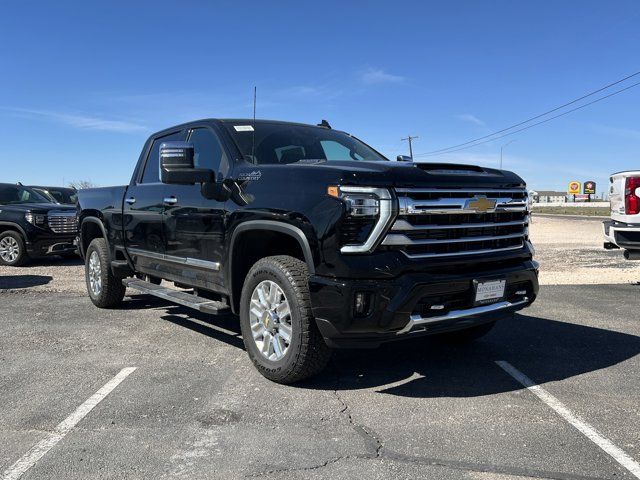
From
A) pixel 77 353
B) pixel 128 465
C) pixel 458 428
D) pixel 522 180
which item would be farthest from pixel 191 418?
pixel 522 180

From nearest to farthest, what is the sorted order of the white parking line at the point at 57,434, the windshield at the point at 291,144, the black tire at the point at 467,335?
the white parking line at the point at 57,434, the windshield at the point at 291,144, the black tire at the point at 467,335

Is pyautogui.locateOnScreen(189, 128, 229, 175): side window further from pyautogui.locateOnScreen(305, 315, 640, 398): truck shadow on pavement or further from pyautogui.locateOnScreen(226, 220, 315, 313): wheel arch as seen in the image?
pyautogui.locateOnScreen(305, 315, 640, 398): truck shadow on pavement

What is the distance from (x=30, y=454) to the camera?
3064mm

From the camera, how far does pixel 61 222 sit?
39.8ft

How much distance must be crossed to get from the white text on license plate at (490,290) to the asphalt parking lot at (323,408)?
698 mm

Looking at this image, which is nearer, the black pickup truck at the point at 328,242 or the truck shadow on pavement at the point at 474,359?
the black pickup truck at the point at 328,242

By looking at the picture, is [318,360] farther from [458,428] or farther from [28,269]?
[28,269]

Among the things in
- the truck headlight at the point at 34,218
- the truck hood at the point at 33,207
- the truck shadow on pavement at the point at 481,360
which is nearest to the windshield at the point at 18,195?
the truck hood at the point at 33,207

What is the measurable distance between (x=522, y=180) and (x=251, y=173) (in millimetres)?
2231

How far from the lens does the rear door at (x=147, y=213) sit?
5.66m

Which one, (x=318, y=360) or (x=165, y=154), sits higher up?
(x=165, y=154)

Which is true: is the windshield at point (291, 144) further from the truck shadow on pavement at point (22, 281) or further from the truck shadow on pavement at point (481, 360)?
the truck shadow on pavement at point (22, 281)

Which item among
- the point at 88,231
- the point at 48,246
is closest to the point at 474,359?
the point at 88,231

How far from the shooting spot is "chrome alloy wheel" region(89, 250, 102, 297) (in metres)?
7.11
